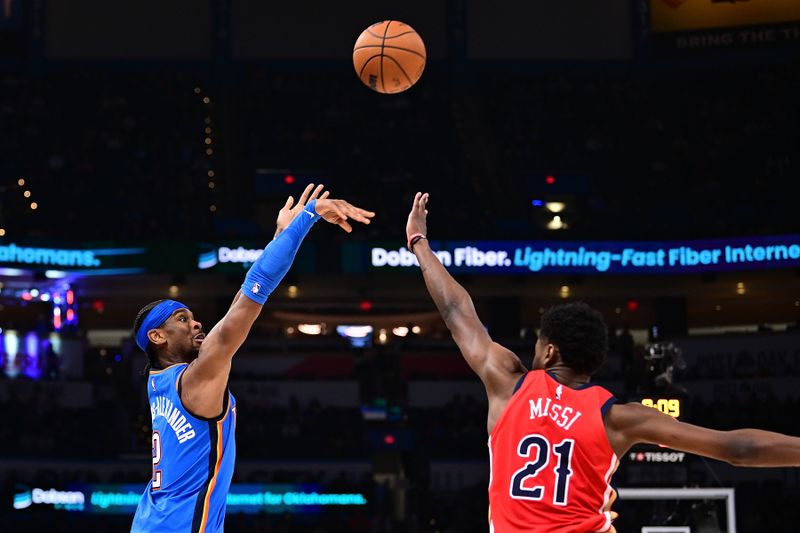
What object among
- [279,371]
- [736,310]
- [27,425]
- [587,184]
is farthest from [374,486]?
[736,310]

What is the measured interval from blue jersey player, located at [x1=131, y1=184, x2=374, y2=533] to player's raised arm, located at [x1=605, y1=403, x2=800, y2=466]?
1628 millimetres

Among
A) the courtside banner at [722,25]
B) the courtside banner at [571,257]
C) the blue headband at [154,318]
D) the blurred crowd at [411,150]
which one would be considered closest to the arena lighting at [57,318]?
the blurred crowd at [411,150]

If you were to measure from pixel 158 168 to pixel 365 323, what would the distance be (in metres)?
6.62

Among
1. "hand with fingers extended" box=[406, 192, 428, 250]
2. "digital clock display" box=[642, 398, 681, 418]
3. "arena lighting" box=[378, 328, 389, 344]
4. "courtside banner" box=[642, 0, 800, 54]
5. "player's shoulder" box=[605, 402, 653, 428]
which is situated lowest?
"player's shoulder" box=[605, 402, 653, 428]

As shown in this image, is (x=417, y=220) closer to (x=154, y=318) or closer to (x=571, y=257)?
(x=154, y=318)

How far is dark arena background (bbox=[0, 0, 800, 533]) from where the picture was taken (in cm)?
2175

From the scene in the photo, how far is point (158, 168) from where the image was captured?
1073 inches

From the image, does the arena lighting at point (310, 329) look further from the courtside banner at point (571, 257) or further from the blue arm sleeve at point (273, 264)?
the blue arm sleeve at point (273, 264)

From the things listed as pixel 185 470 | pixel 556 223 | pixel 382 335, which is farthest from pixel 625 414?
pixel 382 335

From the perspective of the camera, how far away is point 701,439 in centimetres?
378

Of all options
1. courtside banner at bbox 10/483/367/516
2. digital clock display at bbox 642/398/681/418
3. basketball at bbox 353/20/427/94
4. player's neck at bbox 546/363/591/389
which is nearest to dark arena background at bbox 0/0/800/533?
courtside banner at bbox 10/483/367/516

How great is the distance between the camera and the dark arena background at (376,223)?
2175 centimetres

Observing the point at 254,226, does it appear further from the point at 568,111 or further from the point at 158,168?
the point at 568,111

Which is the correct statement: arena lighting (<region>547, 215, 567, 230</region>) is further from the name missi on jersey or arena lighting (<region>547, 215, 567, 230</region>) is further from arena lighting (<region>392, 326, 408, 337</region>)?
the name missi on jersey
